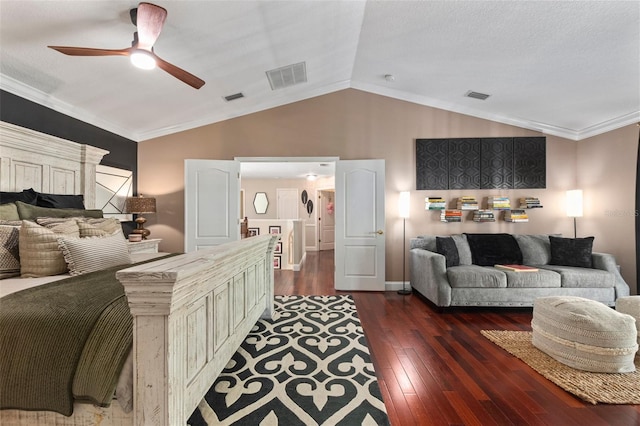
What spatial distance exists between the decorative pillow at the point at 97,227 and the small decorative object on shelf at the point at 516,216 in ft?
16.7

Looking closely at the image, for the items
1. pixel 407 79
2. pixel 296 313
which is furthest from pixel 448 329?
pixel 407 79

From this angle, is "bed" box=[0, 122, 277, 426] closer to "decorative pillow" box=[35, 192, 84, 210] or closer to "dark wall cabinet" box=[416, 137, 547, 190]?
"decorative pillow" box=[35, 192, 84, 210]

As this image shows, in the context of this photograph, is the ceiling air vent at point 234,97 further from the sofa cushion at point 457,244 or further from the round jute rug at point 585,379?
the round jute rug at point 585,379

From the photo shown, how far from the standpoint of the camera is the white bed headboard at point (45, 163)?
8.22 ft

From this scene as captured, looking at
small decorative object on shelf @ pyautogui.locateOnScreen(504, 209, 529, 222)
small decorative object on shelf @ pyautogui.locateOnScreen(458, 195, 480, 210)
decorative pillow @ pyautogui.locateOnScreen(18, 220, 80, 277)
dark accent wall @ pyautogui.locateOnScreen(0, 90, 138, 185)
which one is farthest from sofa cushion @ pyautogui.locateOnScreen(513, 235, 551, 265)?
dark accent wall @ pyautogui.locateOnScreen(0, 90, 138, 185)

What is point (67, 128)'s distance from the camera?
3.28 metres

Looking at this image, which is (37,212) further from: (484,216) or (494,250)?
(484,216)

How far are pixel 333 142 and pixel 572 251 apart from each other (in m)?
3.62

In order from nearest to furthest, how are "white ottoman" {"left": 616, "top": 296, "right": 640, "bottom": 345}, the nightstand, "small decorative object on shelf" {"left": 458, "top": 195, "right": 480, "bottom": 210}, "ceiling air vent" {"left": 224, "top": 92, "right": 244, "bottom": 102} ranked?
1. "white ottoman" {"left": 616, "top": 296, "right": 640, "bottom": 345}
2. the nightstand
3. "ceiling air vent" {"left": 224, "top": 92, "right": 244, "bottom": 102}
4. "small decorative object on shelf" {"left": 458, "top": 195, "right": 480, "bottom": 210}

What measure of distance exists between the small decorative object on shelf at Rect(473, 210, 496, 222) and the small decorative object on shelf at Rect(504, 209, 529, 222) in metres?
0.21

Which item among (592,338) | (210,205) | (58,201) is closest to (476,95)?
(592,338)

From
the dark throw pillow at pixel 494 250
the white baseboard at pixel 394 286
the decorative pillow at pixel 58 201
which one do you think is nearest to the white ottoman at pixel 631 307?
the dark throw pillow at pixel 494 250

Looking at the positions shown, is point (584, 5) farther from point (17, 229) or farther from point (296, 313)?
point (17, 229)

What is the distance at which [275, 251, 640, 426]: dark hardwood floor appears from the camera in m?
1.66
